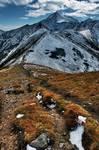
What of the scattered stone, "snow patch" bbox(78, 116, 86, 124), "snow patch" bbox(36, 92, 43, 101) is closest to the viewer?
the scattered stone

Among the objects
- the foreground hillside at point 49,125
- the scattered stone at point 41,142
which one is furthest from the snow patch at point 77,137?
the scattered stone at point 41,142

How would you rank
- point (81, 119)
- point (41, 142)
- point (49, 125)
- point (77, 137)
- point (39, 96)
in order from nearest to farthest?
point (41, 142) < point (77, 137) < point (49, 125) < point (81, 119) < point (39, 96)

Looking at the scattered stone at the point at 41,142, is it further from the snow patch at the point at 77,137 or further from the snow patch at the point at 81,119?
the snow patch at the point at 81,119

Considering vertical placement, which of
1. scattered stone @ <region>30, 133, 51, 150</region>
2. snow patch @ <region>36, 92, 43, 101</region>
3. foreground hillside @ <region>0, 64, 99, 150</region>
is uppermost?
scattered stone @ <region>30, 133, 51, 150</region>

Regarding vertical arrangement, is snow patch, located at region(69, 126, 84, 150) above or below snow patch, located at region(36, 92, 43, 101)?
above

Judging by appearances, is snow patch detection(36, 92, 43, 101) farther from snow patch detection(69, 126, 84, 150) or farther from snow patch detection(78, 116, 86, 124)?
snow patch detection(69, 126, 84, 150)

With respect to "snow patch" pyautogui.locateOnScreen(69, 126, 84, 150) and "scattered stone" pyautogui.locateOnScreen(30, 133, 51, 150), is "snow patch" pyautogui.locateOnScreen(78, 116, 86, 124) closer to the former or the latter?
"snow patch" pyautogui.locateOnScreen(69, 126, 84, 150)

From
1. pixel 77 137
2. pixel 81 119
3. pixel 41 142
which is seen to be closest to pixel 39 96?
pixel 81 119

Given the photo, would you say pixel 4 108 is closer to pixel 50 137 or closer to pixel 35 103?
pixel 35 103

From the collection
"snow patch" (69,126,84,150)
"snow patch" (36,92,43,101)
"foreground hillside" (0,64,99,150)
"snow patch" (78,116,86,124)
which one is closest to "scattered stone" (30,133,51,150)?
"foreground hillside" (0,64,99,150)

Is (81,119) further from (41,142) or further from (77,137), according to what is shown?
(41,142)

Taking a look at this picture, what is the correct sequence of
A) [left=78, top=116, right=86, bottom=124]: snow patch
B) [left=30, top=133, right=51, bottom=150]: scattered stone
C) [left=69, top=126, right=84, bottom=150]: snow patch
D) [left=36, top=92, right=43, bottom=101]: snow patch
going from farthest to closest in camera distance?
[left=36, top=92, right=43, bottom=101]: snow patch < [left=78, top=116, right=86, bottom=124]: snow patch < [left=69, top=126, right=84, bottom=150]: snow patch < [left=30, top=133, right=51, bottom=150]: scattered stone

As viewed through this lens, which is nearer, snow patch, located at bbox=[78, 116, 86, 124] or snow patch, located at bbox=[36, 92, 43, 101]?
snow patch, located at bbox=[78, 116, 86, 124]

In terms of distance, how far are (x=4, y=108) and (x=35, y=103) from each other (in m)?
4.87
